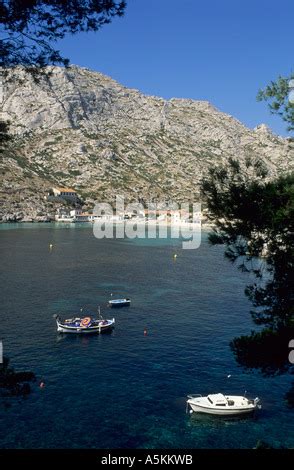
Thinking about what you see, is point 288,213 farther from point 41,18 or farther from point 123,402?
point 123,402

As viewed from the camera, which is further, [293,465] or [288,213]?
[288,213]

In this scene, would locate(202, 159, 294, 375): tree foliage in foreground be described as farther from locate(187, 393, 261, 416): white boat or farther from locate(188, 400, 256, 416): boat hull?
locate(188, 400, 256, 416): boat hull

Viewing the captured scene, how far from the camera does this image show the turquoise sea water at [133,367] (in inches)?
1366

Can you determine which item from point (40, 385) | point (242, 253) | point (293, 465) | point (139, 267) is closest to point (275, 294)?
point (242, 253)

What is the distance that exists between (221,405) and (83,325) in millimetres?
27105

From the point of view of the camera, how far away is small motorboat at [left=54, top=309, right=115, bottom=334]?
57.6 m

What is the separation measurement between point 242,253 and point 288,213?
10.5 ft

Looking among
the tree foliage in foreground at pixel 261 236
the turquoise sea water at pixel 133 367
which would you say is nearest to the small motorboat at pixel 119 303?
the turquoise sea water at pixel 133 367

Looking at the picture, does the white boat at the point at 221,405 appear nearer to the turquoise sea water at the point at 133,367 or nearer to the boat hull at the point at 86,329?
the turquoise sea water at the point at 133,367

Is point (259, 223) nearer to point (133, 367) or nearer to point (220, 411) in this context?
point (220, 411)

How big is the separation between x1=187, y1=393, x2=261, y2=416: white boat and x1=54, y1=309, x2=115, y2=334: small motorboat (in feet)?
78.1

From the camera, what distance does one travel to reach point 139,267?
379 ft

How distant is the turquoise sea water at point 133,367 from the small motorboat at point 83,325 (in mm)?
1369

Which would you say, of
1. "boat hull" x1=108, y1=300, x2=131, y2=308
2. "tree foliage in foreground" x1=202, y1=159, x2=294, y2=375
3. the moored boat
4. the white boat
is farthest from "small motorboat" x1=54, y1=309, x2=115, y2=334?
"tree foliage in foreground" x1=202, y1=159, x2=294, y2=375
